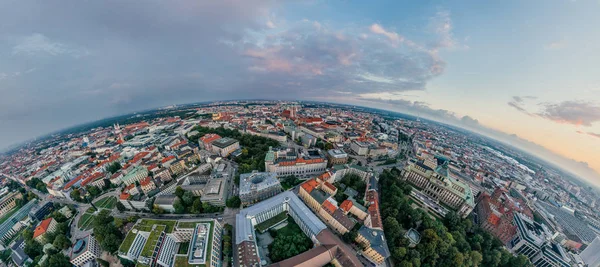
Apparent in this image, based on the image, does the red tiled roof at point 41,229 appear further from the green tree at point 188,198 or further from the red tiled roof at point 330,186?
the red tiled roof at point 330,186

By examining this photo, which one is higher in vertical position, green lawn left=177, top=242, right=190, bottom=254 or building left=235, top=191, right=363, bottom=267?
building left=235, top=191, right=363, bottom=267

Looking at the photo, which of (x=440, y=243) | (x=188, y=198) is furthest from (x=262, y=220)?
(x=440, y=243)

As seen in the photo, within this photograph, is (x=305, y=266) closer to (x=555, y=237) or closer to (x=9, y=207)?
(x=555, y=237)

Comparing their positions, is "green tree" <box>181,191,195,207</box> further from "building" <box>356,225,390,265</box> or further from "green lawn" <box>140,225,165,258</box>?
"building" <box>356,225,390,265</box>

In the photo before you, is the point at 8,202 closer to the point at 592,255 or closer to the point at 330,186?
the point at 330,186

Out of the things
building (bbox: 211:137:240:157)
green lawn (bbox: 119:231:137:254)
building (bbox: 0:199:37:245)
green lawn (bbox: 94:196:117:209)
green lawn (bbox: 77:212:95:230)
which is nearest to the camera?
green lawn (bbox: 119:231:137:254)

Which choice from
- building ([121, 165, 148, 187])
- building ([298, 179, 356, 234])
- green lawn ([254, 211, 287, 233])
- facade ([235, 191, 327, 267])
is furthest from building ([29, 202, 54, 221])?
building ([298, 179, 356, 234])
